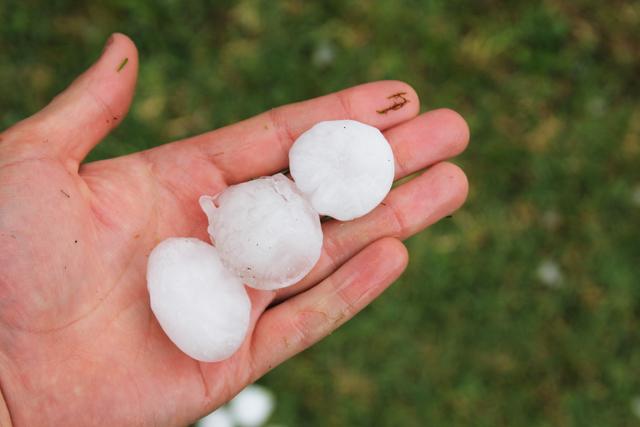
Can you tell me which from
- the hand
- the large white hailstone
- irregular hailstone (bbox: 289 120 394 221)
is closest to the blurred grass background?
the large white hailstone

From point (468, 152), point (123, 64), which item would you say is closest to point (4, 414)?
point (123, 64)

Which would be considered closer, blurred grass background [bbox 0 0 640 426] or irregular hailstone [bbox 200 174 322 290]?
irregular hailstone [bbox 200 174 322 290]

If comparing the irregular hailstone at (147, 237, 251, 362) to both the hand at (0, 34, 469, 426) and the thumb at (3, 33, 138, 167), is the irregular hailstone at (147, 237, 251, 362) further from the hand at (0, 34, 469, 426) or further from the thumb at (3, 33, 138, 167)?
the thumb at (3, 33, 138, 167)

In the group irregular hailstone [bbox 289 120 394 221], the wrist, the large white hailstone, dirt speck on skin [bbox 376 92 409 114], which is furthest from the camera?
the large white hailstone

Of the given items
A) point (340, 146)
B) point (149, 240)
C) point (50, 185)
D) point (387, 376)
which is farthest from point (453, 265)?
point (50, 185)

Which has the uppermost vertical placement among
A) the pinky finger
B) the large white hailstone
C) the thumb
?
the thumb

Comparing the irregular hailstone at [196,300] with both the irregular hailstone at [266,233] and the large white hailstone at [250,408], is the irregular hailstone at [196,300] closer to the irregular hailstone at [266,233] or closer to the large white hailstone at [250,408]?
the irregular hailstone at [266,233]
